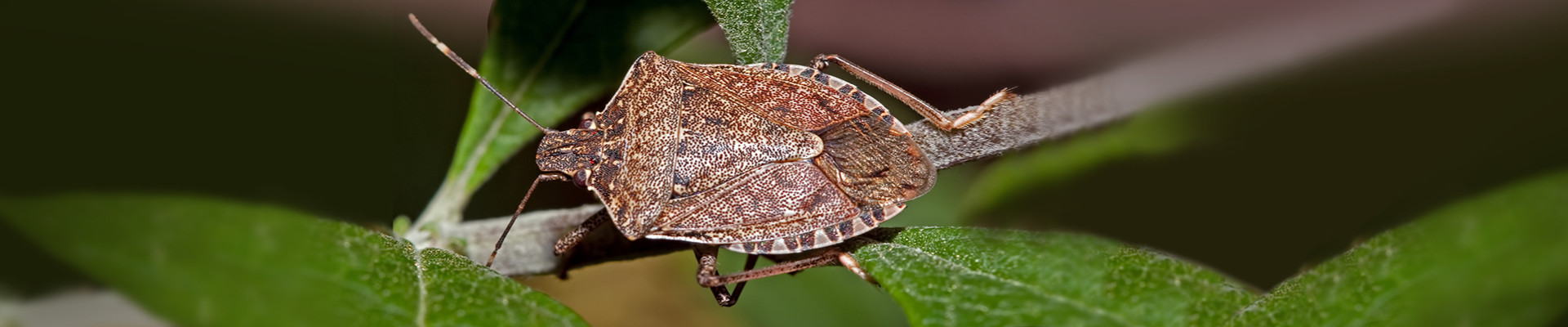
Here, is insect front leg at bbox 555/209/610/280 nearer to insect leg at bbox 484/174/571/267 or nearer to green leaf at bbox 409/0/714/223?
insect leg at bbox 484/174/571/267

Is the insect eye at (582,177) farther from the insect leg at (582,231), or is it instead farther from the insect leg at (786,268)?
the insect leg at (786,268)

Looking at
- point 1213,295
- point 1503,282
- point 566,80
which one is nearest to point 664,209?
point 566,80

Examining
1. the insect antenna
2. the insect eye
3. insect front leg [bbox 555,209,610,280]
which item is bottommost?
insect front leg [bbox 555,209,610,280]

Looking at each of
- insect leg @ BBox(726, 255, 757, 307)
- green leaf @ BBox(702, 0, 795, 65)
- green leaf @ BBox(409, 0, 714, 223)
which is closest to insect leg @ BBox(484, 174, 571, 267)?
green leaf @ BBox(409, 0, 714, 223)

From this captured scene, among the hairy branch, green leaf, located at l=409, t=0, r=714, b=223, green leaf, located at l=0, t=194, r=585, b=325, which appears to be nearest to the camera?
green leaf, located at l=0, t=194, r=585, b=325

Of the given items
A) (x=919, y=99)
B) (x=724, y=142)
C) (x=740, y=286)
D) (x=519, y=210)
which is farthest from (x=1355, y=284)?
(x=519, y=210)

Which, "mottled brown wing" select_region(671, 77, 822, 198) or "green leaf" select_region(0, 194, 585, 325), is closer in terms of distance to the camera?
"green leaf" select_region(0, 194, 585, 325)

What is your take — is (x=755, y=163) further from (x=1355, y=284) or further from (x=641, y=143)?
(x=1355, y=284)
